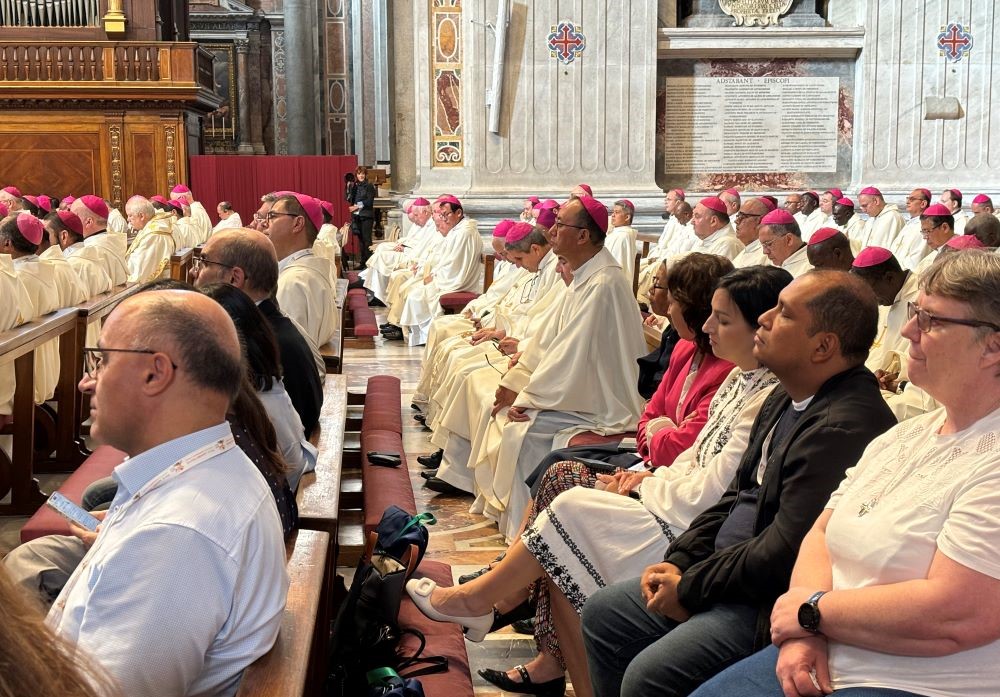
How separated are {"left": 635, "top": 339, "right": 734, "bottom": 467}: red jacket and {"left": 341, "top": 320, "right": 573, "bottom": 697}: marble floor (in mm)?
829

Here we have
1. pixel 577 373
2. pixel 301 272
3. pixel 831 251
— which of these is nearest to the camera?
pixel 577 373

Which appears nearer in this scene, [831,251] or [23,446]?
[23,446]

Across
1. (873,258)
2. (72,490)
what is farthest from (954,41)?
(72,490)

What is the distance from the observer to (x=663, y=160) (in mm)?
13875

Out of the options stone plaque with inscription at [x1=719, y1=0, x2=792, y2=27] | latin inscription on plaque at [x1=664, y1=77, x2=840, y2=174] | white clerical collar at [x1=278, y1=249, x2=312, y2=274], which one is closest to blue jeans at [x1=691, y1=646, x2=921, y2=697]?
white clerical collar at [x1=278, y1=249, x2=312, y2=274]

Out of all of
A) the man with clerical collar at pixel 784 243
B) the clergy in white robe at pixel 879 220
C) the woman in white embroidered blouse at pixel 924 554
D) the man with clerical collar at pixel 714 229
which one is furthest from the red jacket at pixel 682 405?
the clergy in white robe at pixel 879 220

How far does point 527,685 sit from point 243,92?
2021 cm

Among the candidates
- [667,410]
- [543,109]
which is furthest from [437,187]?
[667,410]

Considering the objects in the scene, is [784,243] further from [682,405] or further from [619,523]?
[619,523]

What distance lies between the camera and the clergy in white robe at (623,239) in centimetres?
1141

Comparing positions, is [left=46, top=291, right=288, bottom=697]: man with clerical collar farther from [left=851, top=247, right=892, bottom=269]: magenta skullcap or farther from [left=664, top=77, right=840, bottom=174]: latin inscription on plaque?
[left=664, top=77, right=840, bottom=174]: latin inscription on plaque

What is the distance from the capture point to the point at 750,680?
7.82 ft

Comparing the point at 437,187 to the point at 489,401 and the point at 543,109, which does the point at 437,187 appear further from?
the point at 489,401

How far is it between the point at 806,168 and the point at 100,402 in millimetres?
13033
